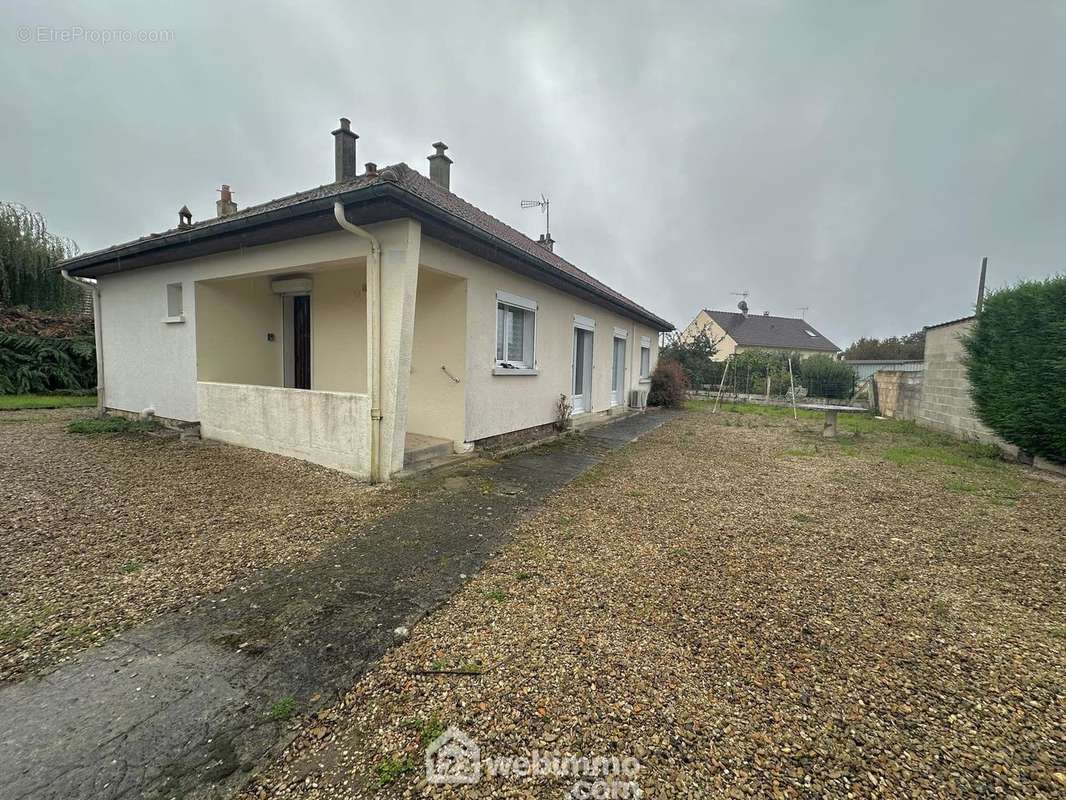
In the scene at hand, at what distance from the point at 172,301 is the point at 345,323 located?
3.50 m

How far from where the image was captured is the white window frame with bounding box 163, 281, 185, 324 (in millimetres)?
8070

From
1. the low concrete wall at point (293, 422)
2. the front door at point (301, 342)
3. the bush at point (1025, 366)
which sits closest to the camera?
the low concrete wall at point (293, 422)

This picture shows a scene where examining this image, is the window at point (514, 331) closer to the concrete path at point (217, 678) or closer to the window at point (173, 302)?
the concrete path at point (217, 678)

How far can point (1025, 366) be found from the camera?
7512 mm

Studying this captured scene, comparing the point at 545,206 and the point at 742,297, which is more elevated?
the point at 742,297

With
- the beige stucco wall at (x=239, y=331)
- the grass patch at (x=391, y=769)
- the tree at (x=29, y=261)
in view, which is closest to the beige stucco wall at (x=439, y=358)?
the beige stucco wall at (x=239, y=331)

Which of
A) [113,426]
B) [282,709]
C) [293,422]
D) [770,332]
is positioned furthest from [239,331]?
[770,332]

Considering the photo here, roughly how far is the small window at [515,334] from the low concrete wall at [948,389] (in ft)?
31.0

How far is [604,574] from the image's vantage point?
3363 millimetres

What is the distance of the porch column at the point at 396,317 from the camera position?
5.21 metres

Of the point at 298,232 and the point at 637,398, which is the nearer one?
the point at 298,232

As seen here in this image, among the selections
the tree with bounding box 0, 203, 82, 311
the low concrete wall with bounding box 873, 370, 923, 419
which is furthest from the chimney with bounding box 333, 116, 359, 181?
the low concrete wall with bounding box 873, 370, 923, 419

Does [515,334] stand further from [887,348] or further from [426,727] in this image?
[887,348]

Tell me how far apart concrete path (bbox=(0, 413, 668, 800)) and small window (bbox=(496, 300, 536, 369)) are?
170 inches
